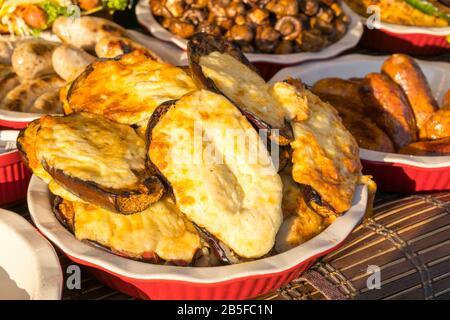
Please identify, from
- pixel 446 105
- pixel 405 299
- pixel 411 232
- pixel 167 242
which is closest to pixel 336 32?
pixel 446 105

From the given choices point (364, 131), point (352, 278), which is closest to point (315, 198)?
point (352, 278)

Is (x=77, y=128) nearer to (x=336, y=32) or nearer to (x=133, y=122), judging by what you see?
(x=133, y=122)

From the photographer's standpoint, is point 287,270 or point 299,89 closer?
point 287,270

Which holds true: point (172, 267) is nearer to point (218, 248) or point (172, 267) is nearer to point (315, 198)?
point (218, 248)

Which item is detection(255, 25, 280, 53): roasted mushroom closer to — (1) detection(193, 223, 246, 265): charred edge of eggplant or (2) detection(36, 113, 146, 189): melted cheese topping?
(2) detection(36, 113, 146, 189): melted cheese topping

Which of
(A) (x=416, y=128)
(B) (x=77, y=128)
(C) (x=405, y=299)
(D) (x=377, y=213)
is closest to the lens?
(B) (x=77, y=128)

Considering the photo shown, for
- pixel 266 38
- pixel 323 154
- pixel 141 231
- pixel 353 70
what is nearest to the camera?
pixel 141 231
